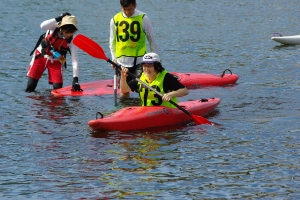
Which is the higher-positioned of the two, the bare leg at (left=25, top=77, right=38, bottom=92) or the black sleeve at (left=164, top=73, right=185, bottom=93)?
the black sleeve at (left=164, top=73, right=185, bottom=93)

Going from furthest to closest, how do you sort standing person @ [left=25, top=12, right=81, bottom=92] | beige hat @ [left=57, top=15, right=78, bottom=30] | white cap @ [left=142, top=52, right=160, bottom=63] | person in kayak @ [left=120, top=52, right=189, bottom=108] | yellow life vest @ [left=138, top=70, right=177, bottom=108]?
standing person @ [left=25, top=12, right=81, bottom=92] < beige hat @ [left=57, top=15, right=78, bottom=30] < yellow life vest @ [left=138, top=70, right=177, bottom=108] < person in kayak @ [left=120, top=52, right=189, bottom=108] < white cap @ [left=142, top=52, right=160, bottom=63]

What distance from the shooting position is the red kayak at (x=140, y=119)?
1120 cm

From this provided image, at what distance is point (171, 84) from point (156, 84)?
23 cm

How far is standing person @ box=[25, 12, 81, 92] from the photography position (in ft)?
43.4

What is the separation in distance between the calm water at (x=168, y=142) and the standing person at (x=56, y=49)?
1.60ft

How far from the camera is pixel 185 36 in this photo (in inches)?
972

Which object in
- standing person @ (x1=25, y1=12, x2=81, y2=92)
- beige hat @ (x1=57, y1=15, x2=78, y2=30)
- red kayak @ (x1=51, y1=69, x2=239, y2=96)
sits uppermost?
beige hat @ (x1=57, y1=15, x2=78, y2=30)

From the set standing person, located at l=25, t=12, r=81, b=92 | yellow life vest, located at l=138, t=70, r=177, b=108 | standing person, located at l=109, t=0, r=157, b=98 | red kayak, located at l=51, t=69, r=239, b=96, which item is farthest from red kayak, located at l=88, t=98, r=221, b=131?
red kayak, located at l=51, t=69, r=239, b=96

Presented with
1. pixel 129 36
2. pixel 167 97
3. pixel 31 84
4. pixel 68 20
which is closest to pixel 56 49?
pixel 68 20

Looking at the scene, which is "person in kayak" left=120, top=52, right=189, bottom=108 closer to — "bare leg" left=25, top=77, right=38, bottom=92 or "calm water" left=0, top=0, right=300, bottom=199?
"calm water" left=0, top=0, right=300, bottom=199

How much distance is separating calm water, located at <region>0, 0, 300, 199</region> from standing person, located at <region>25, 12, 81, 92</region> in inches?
19.2

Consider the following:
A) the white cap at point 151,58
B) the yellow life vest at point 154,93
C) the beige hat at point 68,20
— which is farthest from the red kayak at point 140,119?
the beige hat at point 68,20

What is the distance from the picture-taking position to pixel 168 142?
10.9 meters

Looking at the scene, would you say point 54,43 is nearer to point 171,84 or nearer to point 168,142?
point 171,84
